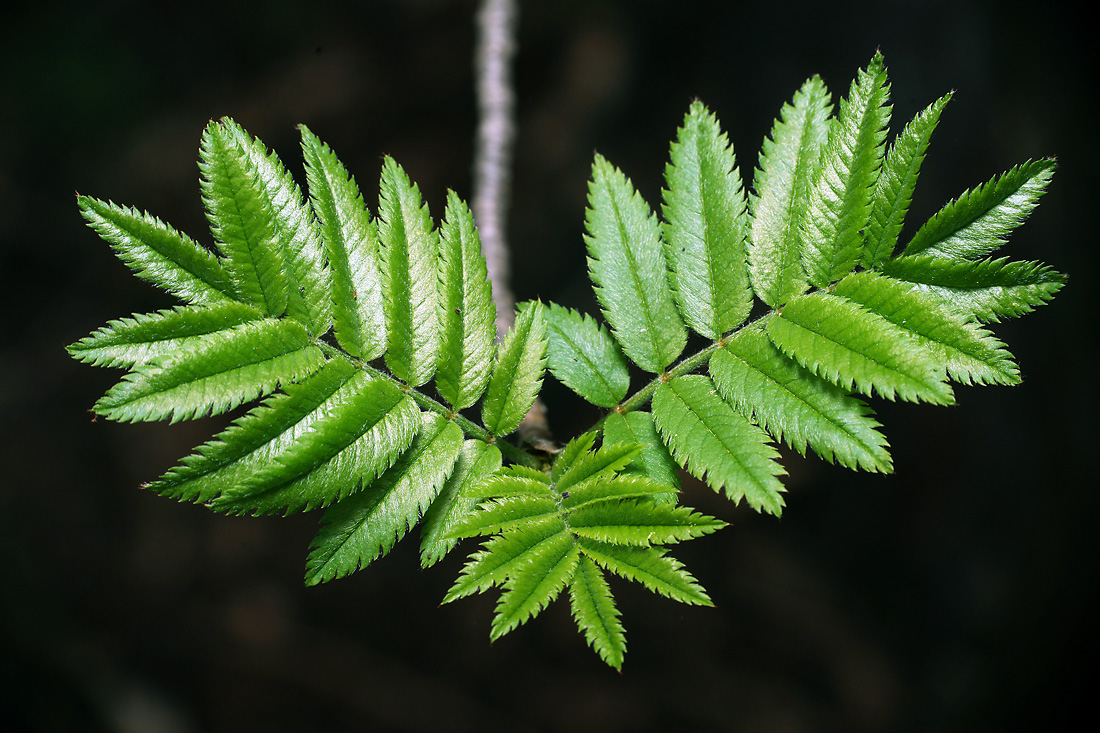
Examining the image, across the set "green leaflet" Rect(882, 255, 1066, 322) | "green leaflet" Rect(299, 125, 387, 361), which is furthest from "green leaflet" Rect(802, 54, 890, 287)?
"green leaflet" Rect(299, 125, 387, 361)

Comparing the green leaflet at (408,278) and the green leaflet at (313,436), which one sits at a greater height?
the green leaflet at (408,278)

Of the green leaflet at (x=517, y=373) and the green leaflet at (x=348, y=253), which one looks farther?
the green leaflet at (x=517, y=373)

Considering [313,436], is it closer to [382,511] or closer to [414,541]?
[382,511]

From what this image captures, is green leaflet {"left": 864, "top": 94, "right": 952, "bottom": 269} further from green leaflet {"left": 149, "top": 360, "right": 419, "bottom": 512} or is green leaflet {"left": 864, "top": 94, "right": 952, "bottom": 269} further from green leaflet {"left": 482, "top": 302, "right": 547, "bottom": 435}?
green leaflet {"left": 149, "top": 360, "right": 419, "bottom": 512}

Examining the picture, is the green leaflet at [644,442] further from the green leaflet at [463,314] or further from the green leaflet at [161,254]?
the green leaflet at [161,254]

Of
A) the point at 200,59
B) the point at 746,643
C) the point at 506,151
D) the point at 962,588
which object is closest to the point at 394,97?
the point at 200,59

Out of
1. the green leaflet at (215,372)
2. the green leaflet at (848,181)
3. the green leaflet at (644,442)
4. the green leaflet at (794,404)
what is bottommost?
the green leaflet at (215,372)

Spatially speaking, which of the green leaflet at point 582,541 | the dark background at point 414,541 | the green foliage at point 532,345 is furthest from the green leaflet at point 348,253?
the dark background at point 414,541
